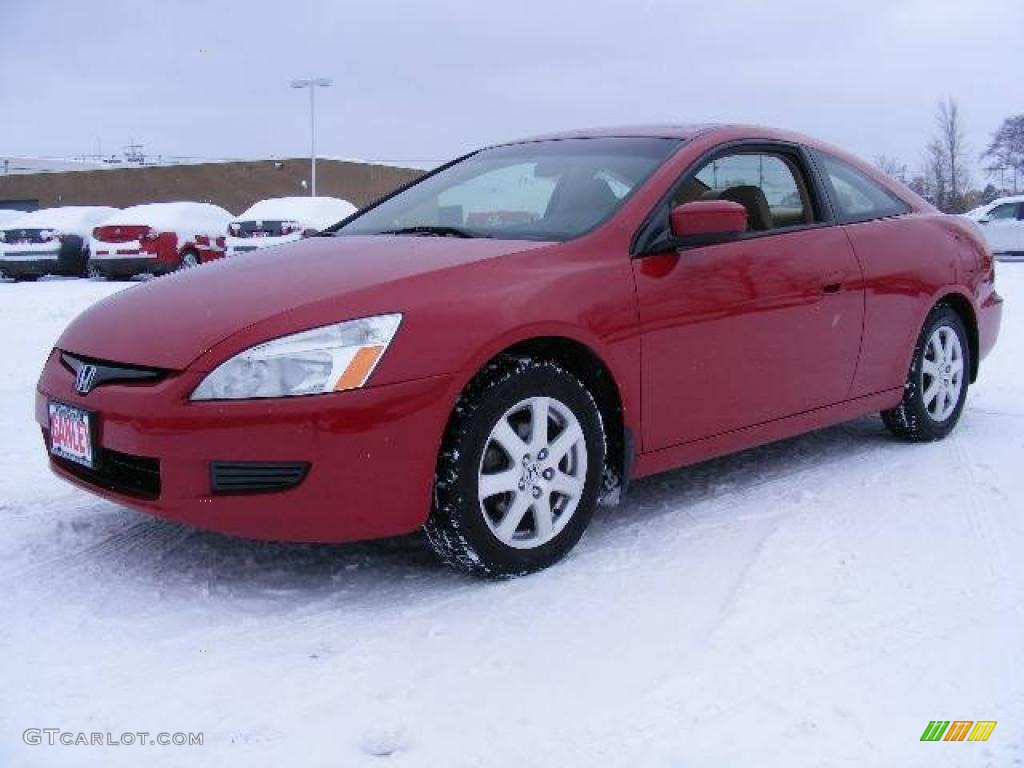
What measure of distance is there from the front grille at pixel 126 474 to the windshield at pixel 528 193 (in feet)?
4.39

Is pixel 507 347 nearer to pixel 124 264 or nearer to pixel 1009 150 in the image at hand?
pixel 124 264

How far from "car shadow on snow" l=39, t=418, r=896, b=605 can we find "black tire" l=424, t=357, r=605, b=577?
121 millimetres

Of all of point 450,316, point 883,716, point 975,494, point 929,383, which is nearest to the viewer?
point 883,716

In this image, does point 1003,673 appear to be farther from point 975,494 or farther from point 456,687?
point 975,494

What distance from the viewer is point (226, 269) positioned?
11.6 ft

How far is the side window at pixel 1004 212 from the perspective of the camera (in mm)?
21469

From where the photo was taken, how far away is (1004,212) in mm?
21656

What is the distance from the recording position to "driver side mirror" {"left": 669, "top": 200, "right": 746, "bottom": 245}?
11.4 feet

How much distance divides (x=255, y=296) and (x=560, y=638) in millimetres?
1323

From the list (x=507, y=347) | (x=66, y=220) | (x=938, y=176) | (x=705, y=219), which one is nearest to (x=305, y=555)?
(x=507, y=347)

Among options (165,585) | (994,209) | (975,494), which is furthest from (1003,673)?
(994,209)

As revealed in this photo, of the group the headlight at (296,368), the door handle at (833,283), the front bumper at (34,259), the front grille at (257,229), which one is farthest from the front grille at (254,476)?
the front bumper at (34,259)

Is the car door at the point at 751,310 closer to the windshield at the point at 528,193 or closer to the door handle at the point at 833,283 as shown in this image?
the door handle at the point at 833,283

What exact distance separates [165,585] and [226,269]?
3.55 feet
